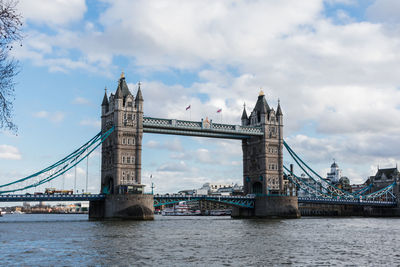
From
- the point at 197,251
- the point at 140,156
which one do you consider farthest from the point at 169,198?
the point at 197,251

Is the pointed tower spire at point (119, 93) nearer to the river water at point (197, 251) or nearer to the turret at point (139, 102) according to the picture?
the turret at point (139, 102)

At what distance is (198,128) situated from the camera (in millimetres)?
99750

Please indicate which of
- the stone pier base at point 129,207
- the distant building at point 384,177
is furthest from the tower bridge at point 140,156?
the distant building at point 384,177

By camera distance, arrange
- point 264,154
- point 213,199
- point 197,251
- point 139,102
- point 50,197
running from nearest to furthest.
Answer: point 197,251, point 50,197, point 139,102, point 213,199, point 264,154

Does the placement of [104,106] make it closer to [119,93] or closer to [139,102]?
[119,93]

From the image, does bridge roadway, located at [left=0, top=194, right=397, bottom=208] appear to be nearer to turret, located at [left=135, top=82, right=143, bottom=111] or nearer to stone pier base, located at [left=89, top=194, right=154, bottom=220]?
stone pier base, located at [left=89, top=194, right=154, bottom=220]

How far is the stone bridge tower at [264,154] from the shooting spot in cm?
10956

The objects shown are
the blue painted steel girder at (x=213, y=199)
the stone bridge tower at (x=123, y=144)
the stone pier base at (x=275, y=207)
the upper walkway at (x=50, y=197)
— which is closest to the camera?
the upper walkway at (x=50, y=197)

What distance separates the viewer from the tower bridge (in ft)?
283

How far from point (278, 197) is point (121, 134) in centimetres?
3704

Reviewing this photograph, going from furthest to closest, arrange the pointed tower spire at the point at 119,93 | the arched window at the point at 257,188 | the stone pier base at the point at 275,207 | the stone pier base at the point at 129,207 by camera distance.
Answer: the arched window at the point at 257,188 < the stone pier base at the point at 275,207 < the pointed tower spire at the point at 119,93 < the stone pier base at the point at 129,207

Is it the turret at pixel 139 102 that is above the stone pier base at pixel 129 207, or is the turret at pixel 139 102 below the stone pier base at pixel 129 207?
above

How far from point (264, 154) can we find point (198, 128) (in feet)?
60.6

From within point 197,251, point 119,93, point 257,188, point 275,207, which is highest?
point 119,93
